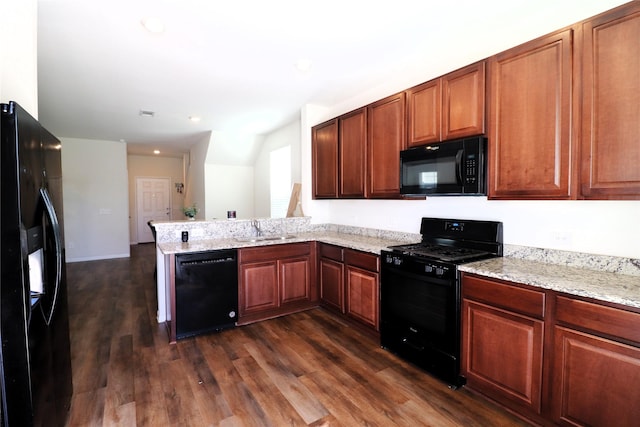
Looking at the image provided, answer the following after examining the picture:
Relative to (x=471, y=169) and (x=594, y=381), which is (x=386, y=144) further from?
(x=594, y=381)

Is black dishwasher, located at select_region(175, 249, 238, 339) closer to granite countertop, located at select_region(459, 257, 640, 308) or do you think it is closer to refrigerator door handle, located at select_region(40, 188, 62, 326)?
refrigerator door handle, located at select_region(40, 188, 62, 326)

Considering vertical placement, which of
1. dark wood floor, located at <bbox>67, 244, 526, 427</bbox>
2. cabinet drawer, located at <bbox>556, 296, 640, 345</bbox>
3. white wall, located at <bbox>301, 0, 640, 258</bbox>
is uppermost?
white wall, located at <bbox>301, 0, 640, 258</bbox>

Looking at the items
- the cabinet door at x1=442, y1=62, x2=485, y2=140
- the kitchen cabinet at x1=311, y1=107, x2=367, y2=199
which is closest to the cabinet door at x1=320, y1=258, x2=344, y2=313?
the kitchen cabinet at x1=311, y1=107, x2=367, y2=199

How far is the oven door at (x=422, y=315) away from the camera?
213 cm

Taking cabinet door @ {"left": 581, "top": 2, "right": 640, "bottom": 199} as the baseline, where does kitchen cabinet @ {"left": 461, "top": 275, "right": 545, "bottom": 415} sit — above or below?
below

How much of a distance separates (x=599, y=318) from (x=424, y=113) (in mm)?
1841

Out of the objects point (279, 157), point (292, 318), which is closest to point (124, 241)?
point (279, 157)

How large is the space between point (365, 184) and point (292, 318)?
5.55ft

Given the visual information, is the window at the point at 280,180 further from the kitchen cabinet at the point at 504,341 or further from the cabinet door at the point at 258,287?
the kitchen cabinet at the point at 504,341

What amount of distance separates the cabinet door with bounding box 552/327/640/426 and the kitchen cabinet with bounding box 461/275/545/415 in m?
0.10

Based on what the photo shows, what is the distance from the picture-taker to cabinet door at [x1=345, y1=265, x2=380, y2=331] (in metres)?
2.85

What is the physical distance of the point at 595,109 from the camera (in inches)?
66.6

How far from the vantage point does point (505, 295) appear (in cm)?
185

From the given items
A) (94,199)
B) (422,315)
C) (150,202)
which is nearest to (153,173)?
(150,202)
